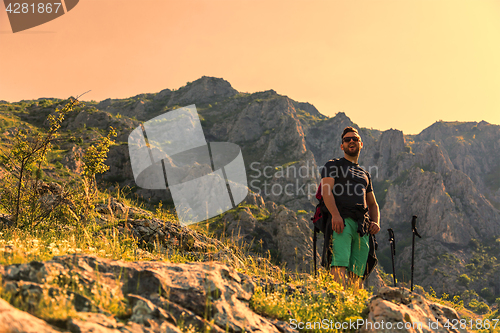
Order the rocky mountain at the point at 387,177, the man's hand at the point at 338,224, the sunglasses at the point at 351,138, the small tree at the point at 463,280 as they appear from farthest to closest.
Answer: the rocky mountain at the point at 387,177 → the small tree at the point at 463,280 → the sunglasses at the point at 351,138 → the man's hand at the point at 338,224

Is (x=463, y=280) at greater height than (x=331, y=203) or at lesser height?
lesser

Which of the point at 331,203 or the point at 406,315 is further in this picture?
the point at 331,203

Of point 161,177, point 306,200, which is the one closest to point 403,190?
point 306,200

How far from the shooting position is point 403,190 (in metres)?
128

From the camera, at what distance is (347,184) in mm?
5180

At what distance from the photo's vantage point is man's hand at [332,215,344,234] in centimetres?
475

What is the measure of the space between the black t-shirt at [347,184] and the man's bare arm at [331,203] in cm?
14

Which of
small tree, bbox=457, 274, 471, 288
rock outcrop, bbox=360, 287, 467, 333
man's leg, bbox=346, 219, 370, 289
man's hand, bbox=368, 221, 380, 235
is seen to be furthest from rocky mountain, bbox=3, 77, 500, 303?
rock outcrop, bbox=360, 287, 467, 333

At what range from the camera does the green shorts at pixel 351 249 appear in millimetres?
4707

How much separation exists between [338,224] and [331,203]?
0.36 metres

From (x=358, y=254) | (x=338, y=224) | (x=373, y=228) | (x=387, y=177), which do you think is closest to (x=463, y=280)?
(x=387, y=177)

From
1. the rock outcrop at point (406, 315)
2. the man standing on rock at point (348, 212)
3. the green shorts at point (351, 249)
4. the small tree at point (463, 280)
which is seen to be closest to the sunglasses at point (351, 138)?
the man standing on rock at point (348, 212)

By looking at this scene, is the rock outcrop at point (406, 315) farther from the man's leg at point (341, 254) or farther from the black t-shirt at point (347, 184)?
the black t-shirt at point (347, 184)

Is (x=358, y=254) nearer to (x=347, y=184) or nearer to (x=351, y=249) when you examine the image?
(x=351, y=249)
